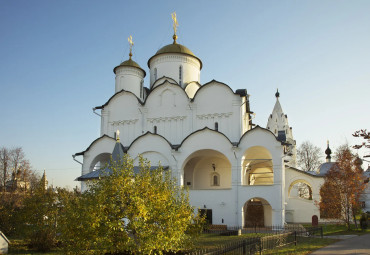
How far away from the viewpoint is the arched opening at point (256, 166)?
2168 cm

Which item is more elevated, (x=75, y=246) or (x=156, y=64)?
(x=156, y=64)

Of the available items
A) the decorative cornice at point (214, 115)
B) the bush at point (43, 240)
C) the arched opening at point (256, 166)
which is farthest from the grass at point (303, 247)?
the decorative cornice at point (214, 115)

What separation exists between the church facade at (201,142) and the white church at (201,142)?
0.06 meters

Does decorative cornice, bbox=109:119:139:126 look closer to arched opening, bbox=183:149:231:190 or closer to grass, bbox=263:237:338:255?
arched opening, bbox=183:149:231:190

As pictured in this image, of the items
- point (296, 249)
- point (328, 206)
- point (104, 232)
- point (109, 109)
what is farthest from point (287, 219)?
point (104, 232)

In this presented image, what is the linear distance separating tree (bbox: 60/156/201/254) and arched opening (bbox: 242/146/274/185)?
44.1ft

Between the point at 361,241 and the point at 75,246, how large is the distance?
1283cm

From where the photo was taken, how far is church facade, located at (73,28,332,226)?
66.5 feet

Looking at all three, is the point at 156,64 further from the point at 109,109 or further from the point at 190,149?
A: the point at 190,149

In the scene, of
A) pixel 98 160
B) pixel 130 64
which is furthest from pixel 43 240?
pixel 130 64

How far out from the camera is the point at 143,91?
96.8ft

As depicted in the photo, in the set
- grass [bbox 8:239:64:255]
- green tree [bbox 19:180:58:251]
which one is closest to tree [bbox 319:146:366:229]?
green tree [bbox 19:180:58:251]

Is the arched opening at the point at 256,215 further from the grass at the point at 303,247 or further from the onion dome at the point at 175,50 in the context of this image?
the onion dome at the point at 175,50

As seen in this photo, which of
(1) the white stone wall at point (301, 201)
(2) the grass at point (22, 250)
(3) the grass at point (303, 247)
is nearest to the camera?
(3) the grass at point (303, 247)
